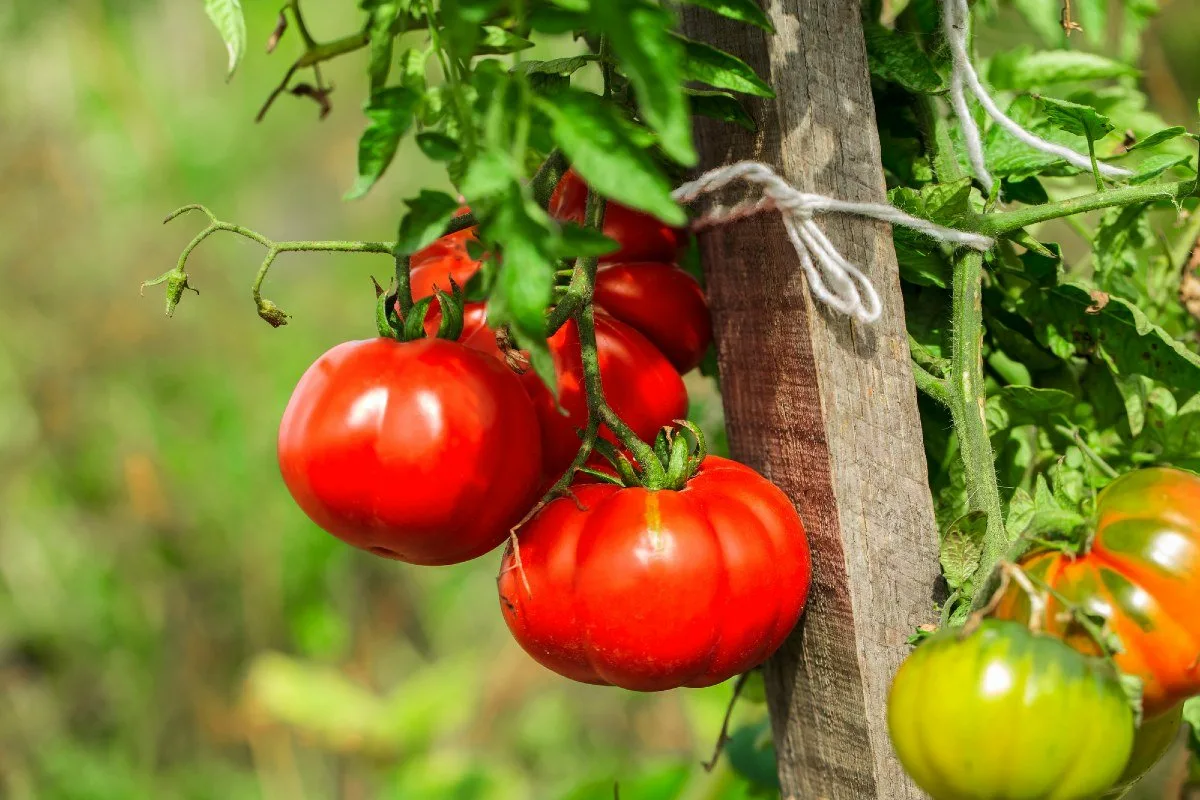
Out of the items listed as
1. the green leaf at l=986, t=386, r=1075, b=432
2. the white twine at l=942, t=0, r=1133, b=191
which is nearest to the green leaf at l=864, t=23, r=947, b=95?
the white twine at l=942, t=0, r=1133, b=191

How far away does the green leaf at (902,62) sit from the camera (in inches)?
30.6

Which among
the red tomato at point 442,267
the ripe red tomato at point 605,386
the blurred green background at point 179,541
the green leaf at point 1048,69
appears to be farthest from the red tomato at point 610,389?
the blurred green background at point 179,541

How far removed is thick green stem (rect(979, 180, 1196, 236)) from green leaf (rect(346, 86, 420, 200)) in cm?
41

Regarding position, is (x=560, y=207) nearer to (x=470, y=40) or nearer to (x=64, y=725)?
(x=470, y=40)

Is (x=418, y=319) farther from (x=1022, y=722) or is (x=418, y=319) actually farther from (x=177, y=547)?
(x=177, y=547)

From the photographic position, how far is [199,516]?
9.59ft

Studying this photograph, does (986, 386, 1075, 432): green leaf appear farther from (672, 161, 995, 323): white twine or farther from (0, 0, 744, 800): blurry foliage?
(0, 0, 744, 800): blurry foliage

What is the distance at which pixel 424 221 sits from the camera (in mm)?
582

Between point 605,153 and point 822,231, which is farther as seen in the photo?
point 822,231

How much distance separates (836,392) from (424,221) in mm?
329

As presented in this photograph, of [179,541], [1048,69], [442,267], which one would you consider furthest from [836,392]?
[179,541]

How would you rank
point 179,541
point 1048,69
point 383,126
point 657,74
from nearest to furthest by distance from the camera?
point 657,74 < point 383,126 < point 1048,69 < point 179,541

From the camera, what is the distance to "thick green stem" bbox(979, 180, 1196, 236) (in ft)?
2.31

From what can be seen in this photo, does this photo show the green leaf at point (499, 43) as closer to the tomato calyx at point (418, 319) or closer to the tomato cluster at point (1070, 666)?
the tomato calyx at point (418, 319)
